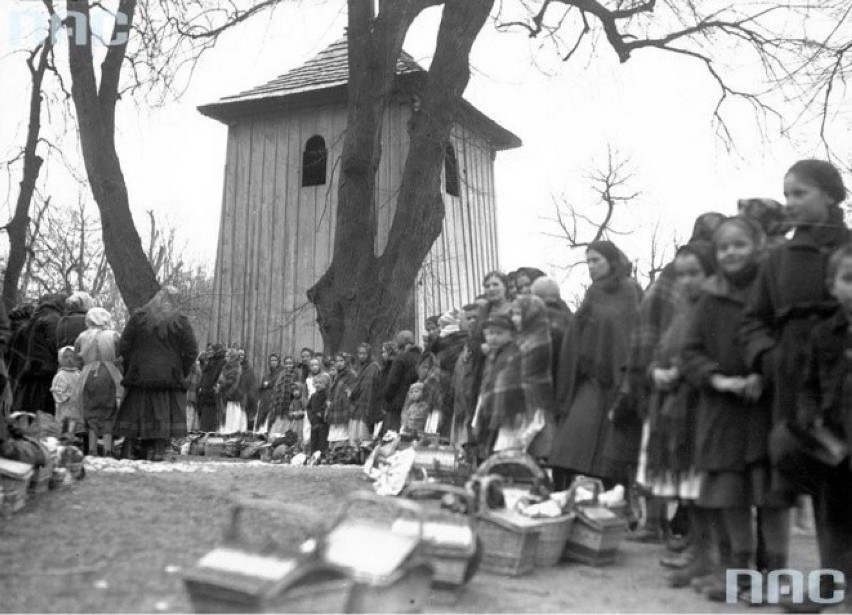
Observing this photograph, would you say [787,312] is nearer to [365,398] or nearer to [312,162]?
[365,398]

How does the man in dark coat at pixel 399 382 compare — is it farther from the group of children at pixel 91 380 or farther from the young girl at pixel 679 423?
the young girl at pixel 679 423

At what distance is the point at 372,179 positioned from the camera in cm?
1417

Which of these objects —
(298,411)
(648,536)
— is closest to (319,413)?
(298,411)

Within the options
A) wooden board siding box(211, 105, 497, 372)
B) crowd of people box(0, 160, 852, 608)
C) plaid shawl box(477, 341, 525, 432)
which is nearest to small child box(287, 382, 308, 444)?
wooden board siding box(211, 105, 497, 372)

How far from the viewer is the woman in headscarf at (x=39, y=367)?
1080 centimetres

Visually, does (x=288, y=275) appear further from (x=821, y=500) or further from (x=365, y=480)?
(x=821, y=500)

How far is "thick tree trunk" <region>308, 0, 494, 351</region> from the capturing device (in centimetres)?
1377

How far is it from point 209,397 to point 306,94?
21.0 ft

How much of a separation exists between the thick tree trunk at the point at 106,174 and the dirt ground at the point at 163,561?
6545 millimetres

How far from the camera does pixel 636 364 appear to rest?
5.71 m

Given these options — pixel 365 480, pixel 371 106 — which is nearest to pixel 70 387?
pixel 365 480

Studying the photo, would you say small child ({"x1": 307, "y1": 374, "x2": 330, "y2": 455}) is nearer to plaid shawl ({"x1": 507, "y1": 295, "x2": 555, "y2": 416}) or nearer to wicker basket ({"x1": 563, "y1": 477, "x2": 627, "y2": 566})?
plaid shawl ({"x1": 507, "y1": 295, "x2": 555, "y2": 416})

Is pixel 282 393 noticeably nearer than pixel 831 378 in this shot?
No

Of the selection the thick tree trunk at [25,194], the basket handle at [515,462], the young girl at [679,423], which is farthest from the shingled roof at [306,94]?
the young girl at [679,423]
